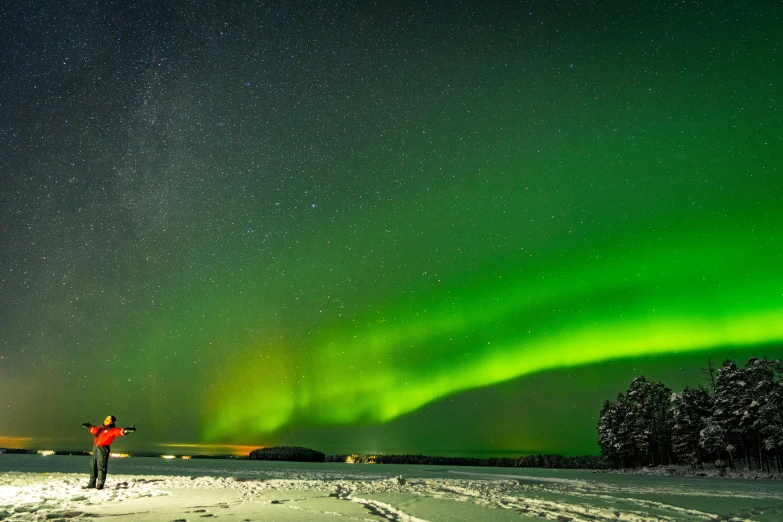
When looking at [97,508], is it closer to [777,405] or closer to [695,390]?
[777,405]

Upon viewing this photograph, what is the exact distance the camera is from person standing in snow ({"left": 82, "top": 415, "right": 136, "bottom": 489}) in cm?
1443

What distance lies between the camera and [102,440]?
47.3 ft

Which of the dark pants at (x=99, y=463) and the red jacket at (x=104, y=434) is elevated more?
the red jacket at (x=104, y=434)

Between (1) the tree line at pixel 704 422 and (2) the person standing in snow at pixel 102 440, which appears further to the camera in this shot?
(1) the tree line at pixel 704 422

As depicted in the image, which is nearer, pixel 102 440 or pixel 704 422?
pixel 102 440

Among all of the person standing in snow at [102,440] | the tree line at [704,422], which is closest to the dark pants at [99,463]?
the person standing in snow at [102,440]

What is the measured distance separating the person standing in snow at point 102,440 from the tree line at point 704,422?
175 ft

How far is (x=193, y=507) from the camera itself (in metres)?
11.0

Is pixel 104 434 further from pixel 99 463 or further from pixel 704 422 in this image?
pixel 704 422

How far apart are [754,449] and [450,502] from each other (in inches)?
2223

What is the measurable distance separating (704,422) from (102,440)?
60.7 meters

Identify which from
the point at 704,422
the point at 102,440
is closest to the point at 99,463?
the point at 102,440

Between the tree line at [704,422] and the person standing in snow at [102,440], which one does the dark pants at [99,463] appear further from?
the tree line at [704,422]

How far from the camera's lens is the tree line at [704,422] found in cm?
4854
